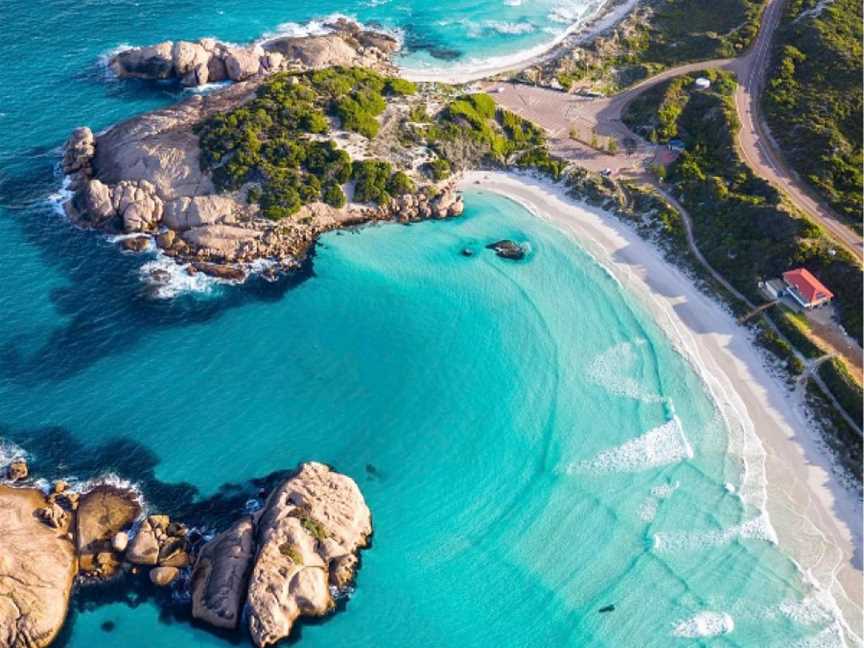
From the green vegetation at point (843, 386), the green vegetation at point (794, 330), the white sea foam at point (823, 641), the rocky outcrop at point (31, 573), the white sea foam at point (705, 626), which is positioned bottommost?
the rocky outcrop at point (31, 573)

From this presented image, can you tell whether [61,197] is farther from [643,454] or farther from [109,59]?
[643,454]

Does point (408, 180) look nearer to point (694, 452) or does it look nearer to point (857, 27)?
point (694, 452)

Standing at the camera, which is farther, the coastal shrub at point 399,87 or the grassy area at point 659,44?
the grassy area at point 659,44

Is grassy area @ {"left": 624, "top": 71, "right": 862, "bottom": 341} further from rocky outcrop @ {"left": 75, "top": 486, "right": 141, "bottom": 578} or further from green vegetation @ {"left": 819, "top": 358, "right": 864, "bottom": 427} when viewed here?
rocky outcrop @ {"left": 75, "top": 486, "right": 141, "bottom": 578}

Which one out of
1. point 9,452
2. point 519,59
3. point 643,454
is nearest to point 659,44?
point 519,59

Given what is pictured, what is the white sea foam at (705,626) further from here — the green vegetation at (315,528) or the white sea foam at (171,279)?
the white sea foam at (171,279)

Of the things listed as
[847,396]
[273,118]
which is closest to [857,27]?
[847,396]

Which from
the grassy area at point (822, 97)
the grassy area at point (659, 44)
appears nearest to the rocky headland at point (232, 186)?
the grassy area at point (659, 44)
